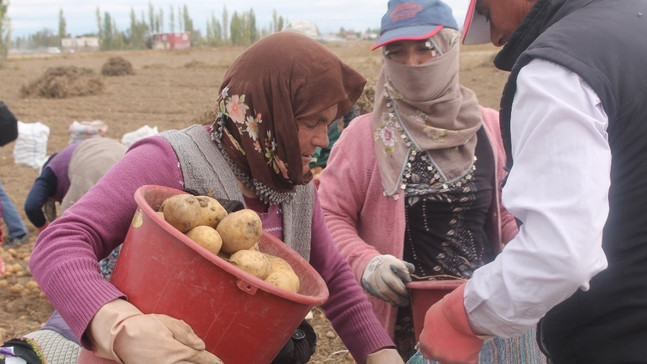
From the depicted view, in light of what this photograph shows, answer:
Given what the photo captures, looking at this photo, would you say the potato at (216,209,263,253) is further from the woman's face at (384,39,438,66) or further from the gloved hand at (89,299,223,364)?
the woman's face at (384,39,438,66)

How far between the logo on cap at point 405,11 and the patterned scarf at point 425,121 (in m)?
0.16

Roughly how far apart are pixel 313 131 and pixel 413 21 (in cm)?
83

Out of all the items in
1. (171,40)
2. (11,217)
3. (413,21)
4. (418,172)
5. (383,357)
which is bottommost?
(171,40)

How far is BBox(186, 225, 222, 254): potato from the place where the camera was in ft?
4.16

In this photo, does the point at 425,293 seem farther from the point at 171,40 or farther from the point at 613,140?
the point at 171,40

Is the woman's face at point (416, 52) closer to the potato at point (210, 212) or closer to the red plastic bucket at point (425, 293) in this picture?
the red plastic bucket at point (425, 293)

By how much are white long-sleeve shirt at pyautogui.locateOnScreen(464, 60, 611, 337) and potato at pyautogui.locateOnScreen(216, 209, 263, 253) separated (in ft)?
1.71

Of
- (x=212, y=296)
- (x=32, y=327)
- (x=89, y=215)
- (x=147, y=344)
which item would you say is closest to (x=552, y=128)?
(x=212, y=296)

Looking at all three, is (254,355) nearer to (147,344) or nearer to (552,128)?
(147,344)

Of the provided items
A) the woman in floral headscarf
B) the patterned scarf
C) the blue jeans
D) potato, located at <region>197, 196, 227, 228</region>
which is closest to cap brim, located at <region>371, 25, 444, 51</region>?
the patterned scarf

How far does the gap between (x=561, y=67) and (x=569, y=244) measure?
334mm

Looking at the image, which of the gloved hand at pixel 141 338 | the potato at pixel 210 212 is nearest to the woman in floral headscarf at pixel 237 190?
the gloved hand at pixel 141 338

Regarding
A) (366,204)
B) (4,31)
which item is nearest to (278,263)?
(366,204)

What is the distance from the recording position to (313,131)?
167 centimetres
